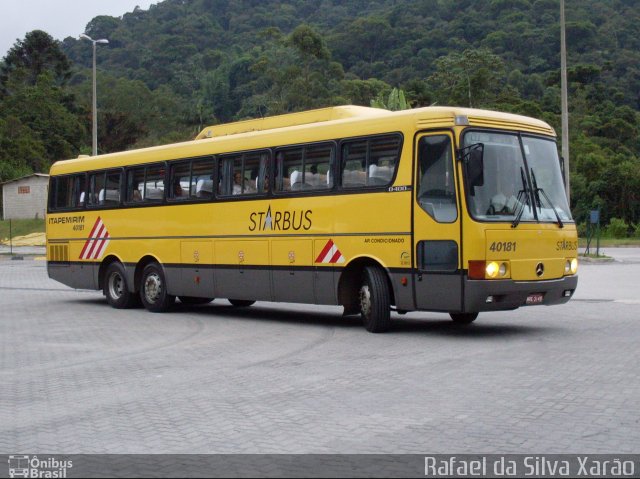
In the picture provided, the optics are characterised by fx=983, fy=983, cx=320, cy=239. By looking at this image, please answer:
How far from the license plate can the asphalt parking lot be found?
20.4 inches

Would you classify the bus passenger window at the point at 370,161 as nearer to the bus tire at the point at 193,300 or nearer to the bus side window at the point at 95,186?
the bus tire at the point at 193,300

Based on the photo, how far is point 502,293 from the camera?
1311 cm

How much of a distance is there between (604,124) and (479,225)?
7024 cm

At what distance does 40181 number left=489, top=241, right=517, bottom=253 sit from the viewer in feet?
42.8

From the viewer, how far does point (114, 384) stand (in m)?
10.3

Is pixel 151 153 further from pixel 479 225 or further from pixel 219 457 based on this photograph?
pixel 219 457

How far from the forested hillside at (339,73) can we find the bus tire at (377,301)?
48176mm

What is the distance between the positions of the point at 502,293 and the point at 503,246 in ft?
2.06


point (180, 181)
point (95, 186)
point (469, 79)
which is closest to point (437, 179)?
point (180, 181)

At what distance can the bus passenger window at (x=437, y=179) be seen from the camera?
13.3 metres

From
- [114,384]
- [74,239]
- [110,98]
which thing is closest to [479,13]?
[110,98]

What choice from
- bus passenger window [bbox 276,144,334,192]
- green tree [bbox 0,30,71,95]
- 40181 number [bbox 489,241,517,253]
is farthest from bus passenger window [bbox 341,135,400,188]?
green tree [bbox 0,30,71,95]

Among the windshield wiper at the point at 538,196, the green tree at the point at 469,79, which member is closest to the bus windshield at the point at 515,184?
the windshield wiper at the point at 538,196

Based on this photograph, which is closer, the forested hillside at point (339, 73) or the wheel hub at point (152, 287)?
the wheel hub at point (152, 287)
